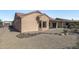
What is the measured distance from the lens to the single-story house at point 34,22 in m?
3.32

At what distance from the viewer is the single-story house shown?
3.32 m

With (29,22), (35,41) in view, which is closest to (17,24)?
(29,22)

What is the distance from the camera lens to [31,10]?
329 cm

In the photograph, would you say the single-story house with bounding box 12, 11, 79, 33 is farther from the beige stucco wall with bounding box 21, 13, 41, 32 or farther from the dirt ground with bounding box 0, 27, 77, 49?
the dirt ground with bounding box 0, 27, 77, 49

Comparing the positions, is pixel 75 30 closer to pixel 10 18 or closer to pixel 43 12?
pixel 43 12

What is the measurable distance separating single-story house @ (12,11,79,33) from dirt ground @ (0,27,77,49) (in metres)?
0.10

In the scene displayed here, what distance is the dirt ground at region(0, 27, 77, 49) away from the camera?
10.8ft

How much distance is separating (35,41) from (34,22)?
0.79 ft

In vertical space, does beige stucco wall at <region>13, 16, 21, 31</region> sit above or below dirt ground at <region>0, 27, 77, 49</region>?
above

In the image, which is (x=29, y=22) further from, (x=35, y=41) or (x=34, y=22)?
(x=35, y=41)

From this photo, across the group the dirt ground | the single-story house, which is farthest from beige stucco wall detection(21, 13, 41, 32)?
the dirt ground
